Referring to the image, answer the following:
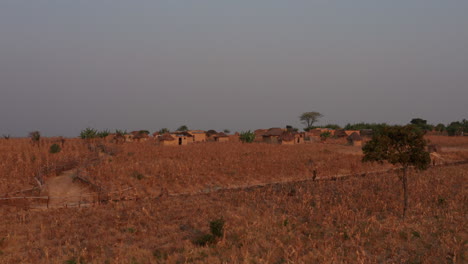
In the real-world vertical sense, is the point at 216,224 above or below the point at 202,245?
above

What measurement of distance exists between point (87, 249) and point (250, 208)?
7.34 metres

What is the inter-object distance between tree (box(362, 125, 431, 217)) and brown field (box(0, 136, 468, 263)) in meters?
2.47

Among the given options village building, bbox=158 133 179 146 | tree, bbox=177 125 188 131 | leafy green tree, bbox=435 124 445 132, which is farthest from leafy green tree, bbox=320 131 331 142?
leafy green tree, bbox=435 124 445 132

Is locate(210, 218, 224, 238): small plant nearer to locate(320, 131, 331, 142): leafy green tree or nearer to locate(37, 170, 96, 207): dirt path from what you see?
locate(37, 170, 96, 207): dirt path

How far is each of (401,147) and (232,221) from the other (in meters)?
8.54

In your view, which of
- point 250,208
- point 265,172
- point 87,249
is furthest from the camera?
point 265,172

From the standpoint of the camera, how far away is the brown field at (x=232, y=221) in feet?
29.0

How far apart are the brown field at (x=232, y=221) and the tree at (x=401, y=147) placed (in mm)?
2472

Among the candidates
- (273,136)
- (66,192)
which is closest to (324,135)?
(273,136)

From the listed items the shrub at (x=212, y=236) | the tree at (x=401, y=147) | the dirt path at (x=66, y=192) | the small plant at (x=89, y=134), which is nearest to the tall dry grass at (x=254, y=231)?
the shrub at (x=212, y=236)

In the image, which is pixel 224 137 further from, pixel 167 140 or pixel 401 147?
pixel 401 147

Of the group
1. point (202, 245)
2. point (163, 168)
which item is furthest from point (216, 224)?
point (163, 168)

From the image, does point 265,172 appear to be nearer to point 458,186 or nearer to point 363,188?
point 363,188

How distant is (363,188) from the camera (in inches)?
728
